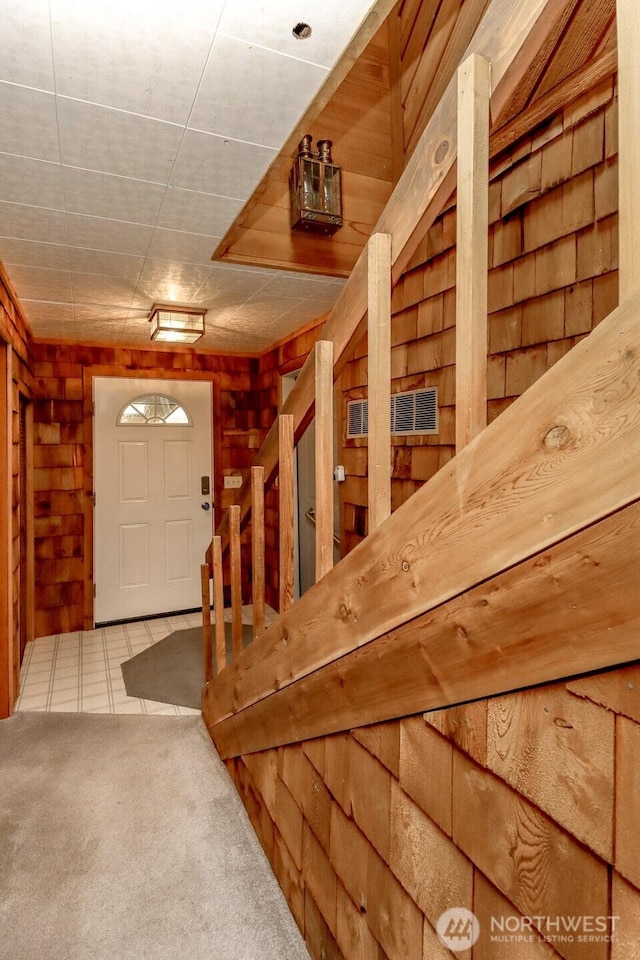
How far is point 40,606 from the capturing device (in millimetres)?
3938

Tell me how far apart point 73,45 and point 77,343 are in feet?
10.4

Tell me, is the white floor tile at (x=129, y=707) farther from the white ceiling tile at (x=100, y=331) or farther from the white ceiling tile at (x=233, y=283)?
the white ceiling tile at (x=100, y=331)

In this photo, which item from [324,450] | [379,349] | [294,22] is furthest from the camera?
[324,450]

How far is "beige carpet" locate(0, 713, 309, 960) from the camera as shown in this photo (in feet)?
4.75

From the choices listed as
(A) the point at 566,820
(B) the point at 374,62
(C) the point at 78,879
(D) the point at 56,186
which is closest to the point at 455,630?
(A) the point at 566,820

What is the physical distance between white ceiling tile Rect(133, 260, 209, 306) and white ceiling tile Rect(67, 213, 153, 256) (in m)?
0.18

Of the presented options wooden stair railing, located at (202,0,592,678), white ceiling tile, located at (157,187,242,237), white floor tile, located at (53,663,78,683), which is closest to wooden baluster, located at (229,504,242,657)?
wooden stair railing, located at (202,0,592,678)

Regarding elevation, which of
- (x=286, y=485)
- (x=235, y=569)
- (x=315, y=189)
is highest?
(x=315, y=189)

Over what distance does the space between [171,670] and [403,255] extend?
2.95 metres

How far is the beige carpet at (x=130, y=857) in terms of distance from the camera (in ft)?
4.75

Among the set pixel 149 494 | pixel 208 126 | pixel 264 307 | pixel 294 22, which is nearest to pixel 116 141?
pixel 208 126

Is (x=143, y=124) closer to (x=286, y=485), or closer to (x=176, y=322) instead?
(x=286, y=485)

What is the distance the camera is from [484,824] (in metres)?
0.82

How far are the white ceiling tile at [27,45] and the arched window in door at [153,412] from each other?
10.1ft
